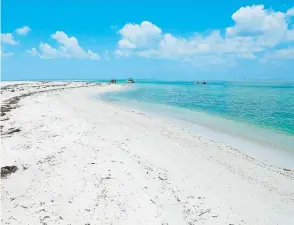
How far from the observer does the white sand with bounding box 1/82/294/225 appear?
7047mm

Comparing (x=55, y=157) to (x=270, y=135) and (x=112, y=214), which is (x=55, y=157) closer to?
(x=112, y=214)

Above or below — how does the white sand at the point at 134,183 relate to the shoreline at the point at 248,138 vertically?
above

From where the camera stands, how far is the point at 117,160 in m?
10.7

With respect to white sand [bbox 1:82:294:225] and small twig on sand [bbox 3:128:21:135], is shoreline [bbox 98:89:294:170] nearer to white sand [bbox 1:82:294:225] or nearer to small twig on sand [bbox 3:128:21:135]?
white sand [bbox 1:82:294:225]

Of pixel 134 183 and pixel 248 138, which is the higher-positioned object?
pixel 134 183

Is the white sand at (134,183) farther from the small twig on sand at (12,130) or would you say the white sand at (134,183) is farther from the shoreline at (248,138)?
the shoreline at (248,138)

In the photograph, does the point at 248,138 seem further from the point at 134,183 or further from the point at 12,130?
the point at 12,130

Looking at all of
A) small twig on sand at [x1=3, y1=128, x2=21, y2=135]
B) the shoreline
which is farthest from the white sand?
the shoreline

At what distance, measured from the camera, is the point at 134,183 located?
28.6 ft

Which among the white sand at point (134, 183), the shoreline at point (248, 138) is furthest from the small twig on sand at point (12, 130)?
the shoreline at point (248, 138)

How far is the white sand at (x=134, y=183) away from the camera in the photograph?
7047 millimetres

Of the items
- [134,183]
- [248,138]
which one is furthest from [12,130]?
[248,138]

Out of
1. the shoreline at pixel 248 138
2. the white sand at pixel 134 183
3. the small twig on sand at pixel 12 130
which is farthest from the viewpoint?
the small twig on sand at pixel 12 130

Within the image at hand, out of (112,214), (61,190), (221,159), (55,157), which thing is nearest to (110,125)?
(55,157)
